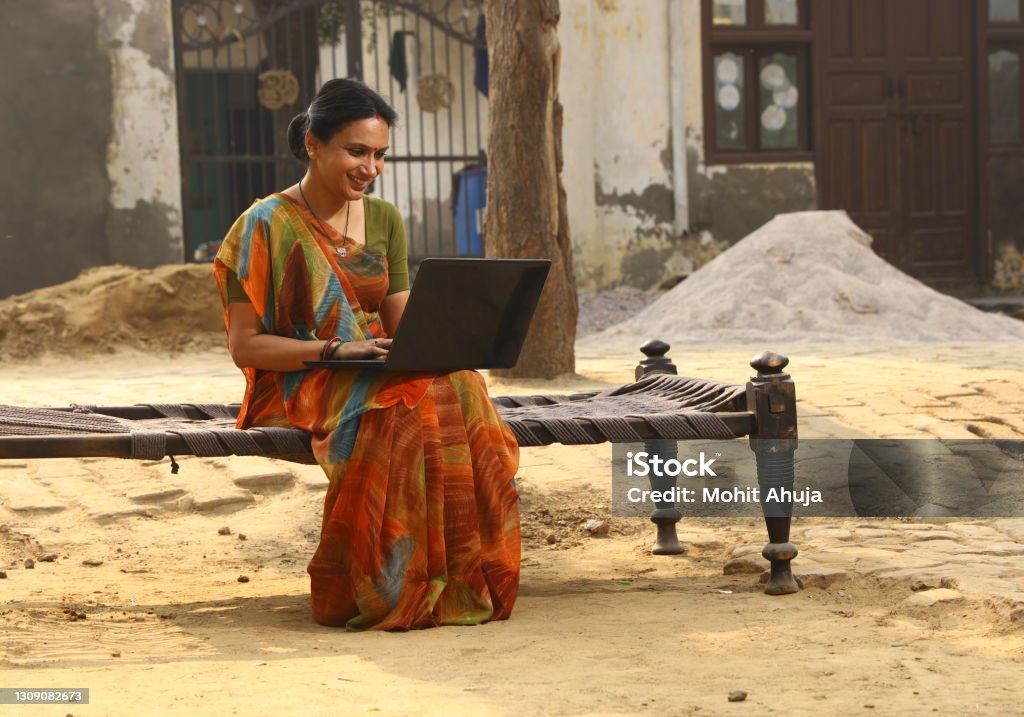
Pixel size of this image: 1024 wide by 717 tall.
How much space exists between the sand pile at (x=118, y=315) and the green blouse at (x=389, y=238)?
21.1 feet

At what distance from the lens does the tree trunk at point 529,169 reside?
7.24 metres

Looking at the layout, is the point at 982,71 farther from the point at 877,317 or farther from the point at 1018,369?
the point at 1018,369

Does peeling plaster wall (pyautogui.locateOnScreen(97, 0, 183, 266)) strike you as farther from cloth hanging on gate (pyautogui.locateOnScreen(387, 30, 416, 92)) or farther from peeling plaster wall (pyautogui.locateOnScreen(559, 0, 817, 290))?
peeling plaster wall (pyautogui.locateOnScreen(559, 0, 817, 290))

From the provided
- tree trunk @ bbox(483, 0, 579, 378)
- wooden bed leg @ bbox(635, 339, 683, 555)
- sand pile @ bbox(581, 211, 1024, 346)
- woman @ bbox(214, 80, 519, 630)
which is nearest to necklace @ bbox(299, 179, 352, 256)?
woman @ bbox(214, 80, 519, 630)

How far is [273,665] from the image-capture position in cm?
290

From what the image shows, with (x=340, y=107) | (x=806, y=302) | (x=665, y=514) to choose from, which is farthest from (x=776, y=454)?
(x=806, y=302)

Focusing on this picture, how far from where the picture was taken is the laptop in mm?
3211

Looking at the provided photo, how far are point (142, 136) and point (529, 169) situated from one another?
16.9 feet

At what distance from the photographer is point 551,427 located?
11.8ft

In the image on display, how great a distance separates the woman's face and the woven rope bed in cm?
63

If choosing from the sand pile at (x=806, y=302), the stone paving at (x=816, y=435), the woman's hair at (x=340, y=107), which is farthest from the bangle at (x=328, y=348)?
the sand pile at (x=806, y=302)

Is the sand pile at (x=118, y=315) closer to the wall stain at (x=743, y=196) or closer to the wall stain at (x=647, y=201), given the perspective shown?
the wall stain at (x=647, y=201)

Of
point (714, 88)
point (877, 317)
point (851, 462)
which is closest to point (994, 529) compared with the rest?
point (851, 462)

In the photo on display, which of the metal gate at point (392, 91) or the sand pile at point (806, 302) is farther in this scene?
the metal gate at point (392, 91)
